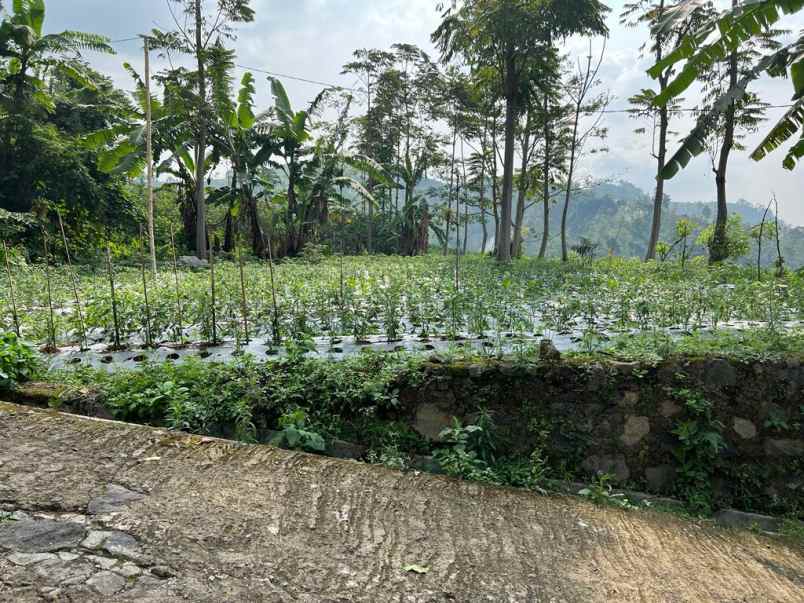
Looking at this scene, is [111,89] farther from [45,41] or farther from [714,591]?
[714,591]

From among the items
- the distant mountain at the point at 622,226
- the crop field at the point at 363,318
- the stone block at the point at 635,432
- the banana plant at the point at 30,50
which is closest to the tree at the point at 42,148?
the banana plant at the point at 30,50

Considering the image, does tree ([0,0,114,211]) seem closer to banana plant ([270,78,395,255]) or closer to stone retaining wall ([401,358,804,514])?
banana plant ([270,78,395,255])

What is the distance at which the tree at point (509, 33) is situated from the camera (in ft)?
42.3

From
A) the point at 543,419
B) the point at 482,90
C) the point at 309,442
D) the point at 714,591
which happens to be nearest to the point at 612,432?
the point at 543,419

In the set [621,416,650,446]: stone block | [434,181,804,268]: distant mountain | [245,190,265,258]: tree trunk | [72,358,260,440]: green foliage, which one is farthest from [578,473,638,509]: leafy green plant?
[434,181,804,268]: distant mountain

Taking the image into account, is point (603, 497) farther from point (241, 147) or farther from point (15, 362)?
point (241, 147)

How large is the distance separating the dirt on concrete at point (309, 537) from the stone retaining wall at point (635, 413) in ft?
2.10

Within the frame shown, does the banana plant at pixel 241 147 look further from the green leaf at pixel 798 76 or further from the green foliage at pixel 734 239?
the green foliage at pixel 734 239

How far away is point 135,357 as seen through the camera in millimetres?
4438

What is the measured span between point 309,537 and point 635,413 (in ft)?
7.98

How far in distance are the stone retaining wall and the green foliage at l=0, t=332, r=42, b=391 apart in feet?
9.80

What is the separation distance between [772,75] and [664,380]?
5269 mm

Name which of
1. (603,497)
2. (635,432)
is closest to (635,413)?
(635,432)

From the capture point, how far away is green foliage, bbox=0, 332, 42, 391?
3805 mm
